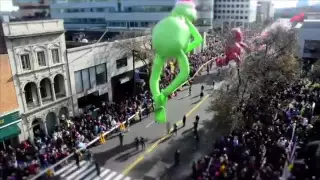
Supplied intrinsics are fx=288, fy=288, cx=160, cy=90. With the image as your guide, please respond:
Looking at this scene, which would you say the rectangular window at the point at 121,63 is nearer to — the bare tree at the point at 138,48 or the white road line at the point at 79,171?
the bare tree at the point at 138,48

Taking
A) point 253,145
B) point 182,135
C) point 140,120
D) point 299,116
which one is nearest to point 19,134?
point 140,120

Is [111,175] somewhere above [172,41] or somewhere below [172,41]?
below

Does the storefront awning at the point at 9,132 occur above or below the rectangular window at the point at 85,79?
below

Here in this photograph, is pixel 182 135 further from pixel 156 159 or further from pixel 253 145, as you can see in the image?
pixel 253 145

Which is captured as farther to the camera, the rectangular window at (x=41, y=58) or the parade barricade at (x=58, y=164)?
the rectangular window at (x=41, y=58)

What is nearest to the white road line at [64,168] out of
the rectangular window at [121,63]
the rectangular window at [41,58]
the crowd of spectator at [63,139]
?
the crowd of spectator at [63,139]

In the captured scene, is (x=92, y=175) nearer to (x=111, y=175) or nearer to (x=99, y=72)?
(x=111, y=175)

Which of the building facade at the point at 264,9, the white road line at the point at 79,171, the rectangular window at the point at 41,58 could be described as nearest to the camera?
the white road line at the point at 79,171

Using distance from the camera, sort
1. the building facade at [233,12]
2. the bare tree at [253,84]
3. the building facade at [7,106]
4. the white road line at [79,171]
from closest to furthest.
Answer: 1. the white road line at [79,171]
2. the building facade at [7,106]
3. the bare tree at [253,84]
4. the building facade at [233,12]

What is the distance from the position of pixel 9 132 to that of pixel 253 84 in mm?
19359

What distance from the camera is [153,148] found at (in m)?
21.6

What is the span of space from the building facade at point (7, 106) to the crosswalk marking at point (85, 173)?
219 inches

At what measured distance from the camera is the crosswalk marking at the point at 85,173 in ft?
59.2

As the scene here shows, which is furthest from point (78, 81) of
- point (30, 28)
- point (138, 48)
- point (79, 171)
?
point (79, 171)
